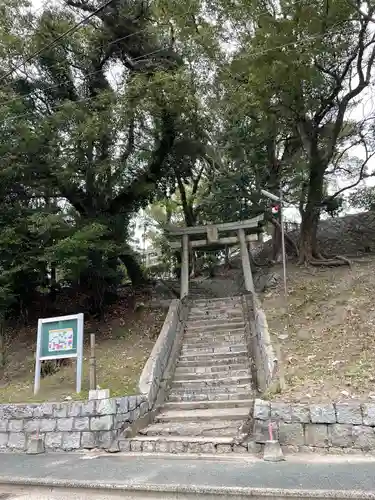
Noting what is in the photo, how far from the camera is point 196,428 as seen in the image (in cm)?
673

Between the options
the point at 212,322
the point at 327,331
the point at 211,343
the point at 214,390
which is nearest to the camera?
the point at 214,390

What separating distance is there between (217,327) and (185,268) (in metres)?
3.23

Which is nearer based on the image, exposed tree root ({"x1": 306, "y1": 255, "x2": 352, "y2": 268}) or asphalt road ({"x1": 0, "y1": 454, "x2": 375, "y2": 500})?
asphalt road ({"x1": 0, "y1": 454, "x2": 375, "y2": 500})

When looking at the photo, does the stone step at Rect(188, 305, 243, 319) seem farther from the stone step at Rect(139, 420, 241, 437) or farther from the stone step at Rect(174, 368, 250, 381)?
the stone step at Rect(139, 420, 241, 437)

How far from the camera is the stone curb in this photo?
3.97 m

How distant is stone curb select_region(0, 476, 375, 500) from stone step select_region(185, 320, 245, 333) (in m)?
6.15

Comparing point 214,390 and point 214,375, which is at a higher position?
point 214,375

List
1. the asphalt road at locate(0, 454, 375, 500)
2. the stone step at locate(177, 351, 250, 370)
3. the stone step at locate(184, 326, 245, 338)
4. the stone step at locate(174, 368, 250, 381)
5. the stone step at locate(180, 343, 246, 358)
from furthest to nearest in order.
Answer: the stone step at locate(184, 326, 245, 338), the stone step at locate(180, 343, 246, 358), the stone step at locate(177, 351, 250, 370), the stone step at locate(174, 368, 250, 381), the asphalt road at locate(0, 454, 375, 500)

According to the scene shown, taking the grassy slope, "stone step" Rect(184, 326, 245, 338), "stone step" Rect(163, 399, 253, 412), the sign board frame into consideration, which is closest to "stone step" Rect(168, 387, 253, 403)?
"stone step" Rect(163, 399, 253, 412)

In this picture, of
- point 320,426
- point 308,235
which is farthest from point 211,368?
point 308,235

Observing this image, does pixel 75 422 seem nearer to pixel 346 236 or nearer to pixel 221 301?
pixel 221 301

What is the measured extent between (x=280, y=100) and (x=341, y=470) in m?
9.65

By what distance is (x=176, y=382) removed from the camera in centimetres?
859

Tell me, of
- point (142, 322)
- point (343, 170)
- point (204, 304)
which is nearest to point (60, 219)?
point (142, 322)
